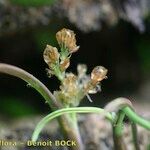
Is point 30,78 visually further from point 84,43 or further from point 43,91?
point 84,43

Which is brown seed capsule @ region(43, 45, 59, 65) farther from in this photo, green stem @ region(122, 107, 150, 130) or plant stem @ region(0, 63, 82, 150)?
green stem @ region(122, 107, 150, 130)

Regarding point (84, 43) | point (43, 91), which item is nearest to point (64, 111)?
point (43, 91)

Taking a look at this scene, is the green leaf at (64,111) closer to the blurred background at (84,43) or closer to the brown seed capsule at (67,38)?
the brown seed capsule at (67,38)

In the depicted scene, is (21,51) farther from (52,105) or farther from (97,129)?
(52,105)

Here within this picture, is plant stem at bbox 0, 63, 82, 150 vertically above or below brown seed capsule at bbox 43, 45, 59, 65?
below

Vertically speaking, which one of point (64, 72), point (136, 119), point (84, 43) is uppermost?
point (84, 43)

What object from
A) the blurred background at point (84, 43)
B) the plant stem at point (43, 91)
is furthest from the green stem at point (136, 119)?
the blurred background at point (84, 43)

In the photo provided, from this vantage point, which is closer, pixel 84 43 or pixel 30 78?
pixel 30 78

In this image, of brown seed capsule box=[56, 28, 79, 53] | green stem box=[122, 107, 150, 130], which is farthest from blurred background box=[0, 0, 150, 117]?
green stem box=[122, 107, 150, 130]
